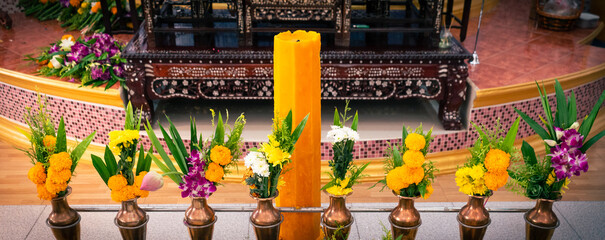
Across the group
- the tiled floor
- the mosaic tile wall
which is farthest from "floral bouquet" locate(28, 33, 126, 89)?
the tiled floor

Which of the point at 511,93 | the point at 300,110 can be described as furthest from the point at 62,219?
the point at 511,93

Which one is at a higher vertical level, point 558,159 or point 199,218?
point 558,159

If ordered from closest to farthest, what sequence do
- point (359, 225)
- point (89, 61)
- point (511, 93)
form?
point (359, 225) → point (511, 93) → point (89, 61)

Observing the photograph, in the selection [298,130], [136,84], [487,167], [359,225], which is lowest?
[359,225]

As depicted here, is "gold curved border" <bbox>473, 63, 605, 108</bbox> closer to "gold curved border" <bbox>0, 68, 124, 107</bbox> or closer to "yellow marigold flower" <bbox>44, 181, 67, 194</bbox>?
"gold curved border" <bbox>0, 68, 124, 107</bbox>

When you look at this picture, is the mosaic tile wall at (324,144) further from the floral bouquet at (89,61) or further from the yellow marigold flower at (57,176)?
the yellow marigold flower at (57,176)

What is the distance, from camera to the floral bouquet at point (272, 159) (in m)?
1.88

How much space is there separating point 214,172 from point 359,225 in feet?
2.89

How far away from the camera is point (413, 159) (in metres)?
1.92

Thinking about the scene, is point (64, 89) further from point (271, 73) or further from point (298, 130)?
point (298, 130)

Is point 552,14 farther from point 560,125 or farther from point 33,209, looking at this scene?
point 33,209

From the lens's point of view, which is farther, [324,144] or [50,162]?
[324,144]

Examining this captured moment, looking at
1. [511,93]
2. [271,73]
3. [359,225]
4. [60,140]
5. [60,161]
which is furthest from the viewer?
[511,93]

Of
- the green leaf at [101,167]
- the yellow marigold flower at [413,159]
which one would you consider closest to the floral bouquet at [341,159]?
the yellow marigold flower at [413,159]
